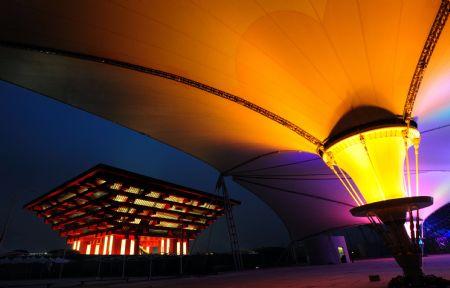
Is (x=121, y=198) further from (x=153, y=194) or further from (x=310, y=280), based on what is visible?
(x=310, y=280)

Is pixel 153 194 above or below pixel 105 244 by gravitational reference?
above

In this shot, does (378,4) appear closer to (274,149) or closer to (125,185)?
(274,149)

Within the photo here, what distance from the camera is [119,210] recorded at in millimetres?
50906

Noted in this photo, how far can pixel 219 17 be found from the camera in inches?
288

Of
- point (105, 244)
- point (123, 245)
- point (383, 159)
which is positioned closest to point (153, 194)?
point (123, 245)

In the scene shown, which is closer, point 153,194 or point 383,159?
point 383,159

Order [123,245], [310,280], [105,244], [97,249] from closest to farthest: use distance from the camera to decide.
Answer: [310,280] → [105,244] → [123,245] → [97,249]

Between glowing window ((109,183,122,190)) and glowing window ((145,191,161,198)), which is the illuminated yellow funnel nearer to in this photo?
glowing window ((109,183,122,190))

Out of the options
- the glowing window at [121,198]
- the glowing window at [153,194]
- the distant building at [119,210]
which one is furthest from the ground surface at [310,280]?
the glowing window at [153,194]

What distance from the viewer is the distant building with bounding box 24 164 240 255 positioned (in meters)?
45.3

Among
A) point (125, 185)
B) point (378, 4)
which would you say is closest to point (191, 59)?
→ point (378, 4)

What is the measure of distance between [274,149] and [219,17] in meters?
7.53

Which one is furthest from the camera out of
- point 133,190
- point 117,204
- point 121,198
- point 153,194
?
point 153,194

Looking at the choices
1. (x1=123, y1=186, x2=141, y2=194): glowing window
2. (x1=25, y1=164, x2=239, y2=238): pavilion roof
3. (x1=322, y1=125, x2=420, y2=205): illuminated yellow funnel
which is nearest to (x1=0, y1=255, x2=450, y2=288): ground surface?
(x1=322, y1=125, x2=420, y2=205): illuminated yellow funnel
